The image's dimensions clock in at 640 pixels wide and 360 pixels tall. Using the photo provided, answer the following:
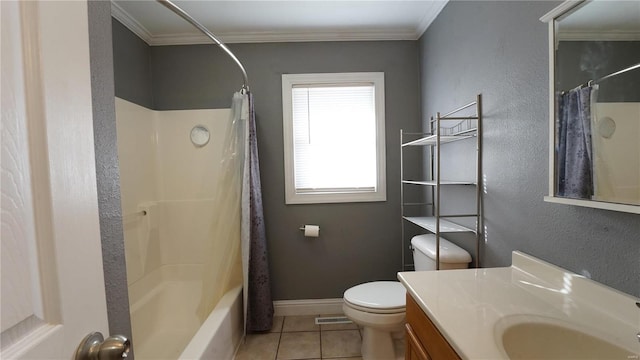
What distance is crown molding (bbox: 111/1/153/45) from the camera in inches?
69.1

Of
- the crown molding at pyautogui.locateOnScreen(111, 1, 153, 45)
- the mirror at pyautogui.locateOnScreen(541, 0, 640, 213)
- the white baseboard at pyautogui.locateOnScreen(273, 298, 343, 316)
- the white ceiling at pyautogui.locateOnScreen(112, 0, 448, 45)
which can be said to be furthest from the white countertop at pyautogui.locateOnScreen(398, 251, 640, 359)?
the crown molding at pyautogui.locateOnScreen(111, 1, 153, 45)

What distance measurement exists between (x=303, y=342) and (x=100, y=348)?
172 cm

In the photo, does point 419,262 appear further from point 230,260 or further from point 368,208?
point 230,260

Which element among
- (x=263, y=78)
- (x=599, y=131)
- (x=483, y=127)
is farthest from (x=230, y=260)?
(x=599, y=131)

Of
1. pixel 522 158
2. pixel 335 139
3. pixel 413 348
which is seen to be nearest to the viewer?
pixel 413 348

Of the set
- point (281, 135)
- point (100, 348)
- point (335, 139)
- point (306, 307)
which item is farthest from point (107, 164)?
point (306, 307)

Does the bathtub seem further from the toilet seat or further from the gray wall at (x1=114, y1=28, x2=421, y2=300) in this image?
the toilet seat

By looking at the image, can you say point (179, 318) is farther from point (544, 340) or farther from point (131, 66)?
point (544, 340)

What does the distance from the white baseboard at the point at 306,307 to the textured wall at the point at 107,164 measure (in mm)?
1780

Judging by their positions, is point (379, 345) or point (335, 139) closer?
point (379, 345)

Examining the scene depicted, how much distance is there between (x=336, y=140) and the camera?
7.30 ft

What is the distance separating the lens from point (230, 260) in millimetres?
1831

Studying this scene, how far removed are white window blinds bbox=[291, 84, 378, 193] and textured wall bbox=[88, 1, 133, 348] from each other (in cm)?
166

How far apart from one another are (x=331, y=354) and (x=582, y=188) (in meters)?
1.66
